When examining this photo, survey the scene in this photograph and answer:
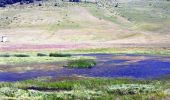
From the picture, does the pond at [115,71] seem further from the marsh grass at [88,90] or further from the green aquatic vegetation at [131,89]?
the green aquatic vegetation at [131,89]

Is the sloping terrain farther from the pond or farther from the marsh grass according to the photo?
the marsh grass

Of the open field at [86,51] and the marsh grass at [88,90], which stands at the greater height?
the marsh grass at [88,90]

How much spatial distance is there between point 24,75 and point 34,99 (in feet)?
62.3

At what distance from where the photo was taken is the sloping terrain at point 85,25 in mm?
107500

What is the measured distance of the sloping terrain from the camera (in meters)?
108

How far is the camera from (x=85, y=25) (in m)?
132

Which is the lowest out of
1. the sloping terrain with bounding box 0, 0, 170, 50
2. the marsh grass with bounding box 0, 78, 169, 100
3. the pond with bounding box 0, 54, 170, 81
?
the sloping terrain with bounding box 0, 0, 170, 50

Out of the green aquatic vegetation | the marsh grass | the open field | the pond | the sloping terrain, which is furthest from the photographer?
the sloping terrain

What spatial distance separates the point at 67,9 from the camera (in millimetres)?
154000

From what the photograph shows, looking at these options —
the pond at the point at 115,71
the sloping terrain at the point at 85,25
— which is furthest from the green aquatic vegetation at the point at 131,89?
the sloping terrain at the point at 85,25

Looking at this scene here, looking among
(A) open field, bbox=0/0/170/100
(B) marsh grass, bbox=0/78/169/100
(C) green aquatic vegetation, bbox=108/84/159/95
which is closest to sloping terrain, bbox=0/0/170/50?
(A) open field, bbox=0/0/170/100

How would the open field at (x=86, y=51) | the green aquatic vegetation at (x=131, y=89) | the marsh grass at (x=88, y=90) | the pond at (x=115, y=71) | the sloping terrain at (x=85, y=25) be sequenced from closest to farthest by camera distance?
1. the marsh grass at (x=88, y=90)
2. the green aquatic vegetation at (x=131, y=89)
3. the open field at (x=86, y=51)
4. the pond at (x=115, y=71)
5. the sloping terrain at (x=85, y=25)

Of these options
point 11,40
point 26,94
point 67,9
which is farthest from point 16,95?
point 67,9

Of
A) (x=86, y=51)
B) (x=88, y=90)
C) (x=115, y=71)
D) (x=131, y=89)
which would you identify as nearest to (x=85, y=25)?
(x=86, y=51)
